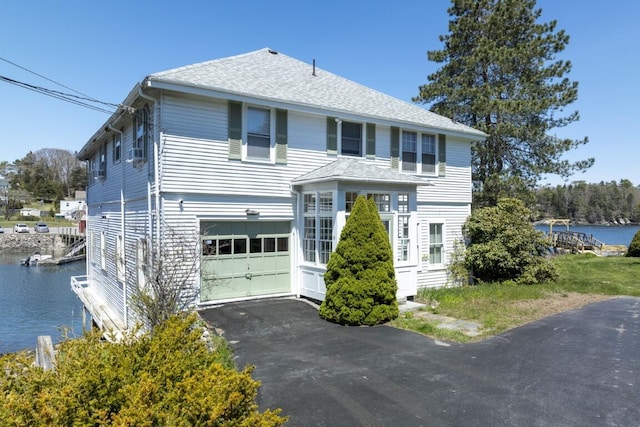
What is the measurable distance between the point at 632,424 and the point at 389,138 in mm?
10156

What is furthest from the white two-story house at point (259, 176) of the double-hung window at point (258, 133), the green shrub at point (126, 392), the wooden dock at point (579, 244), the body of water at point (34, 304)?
the wooden dock at point (579, 244)

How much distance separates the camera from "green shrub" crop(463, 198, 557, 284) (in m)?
14.1

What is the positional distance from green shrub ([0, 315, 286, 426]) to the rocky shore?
5866 centimetres

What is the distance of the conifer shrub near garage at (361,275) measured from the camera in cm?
931

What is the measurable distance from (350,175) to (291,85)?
13.4 feet

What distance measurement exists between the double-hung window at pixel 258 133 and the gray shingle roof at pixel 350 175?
4.07ft

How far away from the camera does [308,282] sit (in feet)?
37.5

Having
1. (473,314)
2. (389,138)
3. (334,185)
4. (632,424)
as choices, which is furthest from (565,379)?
(389,138)

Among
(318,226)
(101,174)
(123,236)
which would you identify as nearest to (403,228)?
(318,226)

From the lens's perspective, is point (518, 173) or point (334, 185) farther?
point (518, 173)

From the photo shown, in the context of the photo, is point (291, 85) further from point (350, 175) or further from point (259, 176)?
point (350, 175)

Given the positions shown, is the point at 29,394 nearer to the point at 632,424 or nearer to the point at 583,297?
the point at 632,424

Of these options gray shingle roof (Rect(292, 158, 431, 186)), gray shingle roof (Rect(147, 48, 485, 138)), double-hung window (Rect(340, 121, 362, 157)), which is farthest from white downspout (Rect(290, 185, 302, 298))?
gray shingle roof (Rect(147, 48, 485, 138))

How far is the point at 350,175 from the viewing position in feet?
34.0
